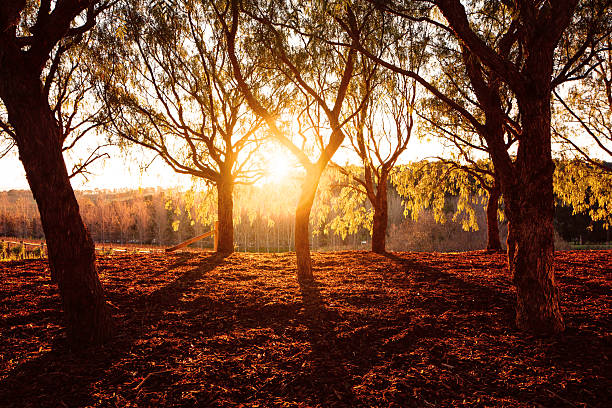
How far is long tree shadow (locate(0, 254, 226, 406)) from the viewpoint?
2498mm

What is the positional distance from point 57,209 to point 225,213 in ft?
24.8

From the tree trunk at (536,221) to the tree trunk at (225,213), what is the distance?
870cm

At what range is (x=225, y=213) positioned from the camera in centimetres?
1074

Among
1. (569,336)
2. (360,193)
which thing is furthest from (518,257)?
(360,193)

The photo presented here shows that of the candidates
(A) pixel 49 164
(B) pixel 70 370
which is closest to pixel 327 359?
(B) pixel 70 370

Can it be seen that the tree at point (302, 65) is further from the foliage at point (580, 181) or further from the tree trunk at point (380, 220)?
the foliage at point (580, 181)

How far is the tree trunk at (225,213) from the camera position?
1072 cm

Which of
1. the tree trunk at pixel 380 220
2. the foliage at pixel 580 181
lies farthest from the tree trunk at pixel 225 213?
the foliage at pixel 580 181

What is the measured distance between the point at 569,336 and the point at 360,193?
9216mm

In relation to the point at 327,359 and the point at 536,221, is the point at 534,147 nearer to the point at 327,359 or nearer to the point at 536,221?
the point at 536,221

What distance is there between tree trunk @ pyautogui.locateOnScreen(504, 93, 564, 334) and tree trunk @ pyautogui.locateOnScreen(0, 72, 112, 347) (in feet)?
15.2

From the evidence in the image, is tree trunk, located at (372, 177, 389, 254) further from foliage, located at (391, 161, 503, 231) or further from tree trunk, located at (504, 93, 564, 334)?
tree trunk, located at (504, 93, 564, 334)

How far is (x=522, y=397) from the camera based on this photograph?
8.05ft

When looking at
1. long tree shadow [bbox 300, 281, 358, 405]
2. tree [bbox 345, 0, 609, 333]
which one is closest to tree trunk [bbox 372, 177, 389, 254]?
long tree shadow [bbox 300, 281, 358, 405]
